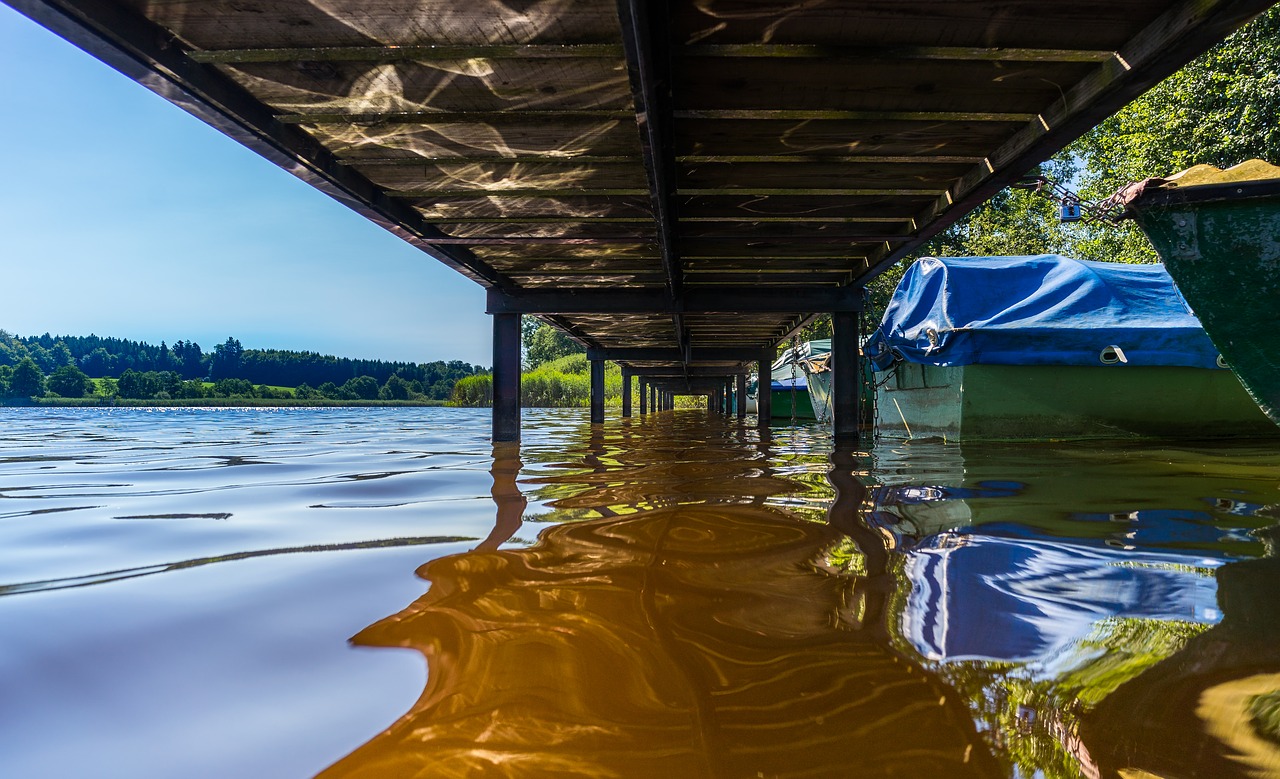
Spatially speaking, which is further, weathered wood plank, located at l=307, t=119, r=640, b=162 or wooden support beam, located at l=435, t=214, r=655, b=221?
wooden support beam, located at l=435, t=214, r=655, b=221

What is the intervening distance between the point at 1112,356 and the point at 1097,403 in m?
0.54

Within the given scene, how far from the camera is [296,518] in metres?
2.57

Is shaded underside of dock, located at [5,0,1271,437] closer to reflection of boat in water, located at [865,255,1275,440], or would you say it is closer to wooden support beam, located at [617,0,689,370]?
wooden support beam, located at [617,0,689,370]

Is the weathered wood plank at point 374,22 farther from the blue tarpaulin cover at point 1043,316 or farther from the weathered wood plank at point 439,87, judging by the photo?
the blue tarpaulin cover at point 1043,316

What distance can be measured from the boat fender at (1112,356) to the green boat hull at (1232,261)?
8.02 ft

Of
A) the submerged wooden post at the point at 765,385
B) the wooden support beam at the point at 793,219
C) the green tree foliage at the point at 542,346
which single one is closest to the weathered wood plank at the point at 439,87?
the wooden support beam at the point at 793,219

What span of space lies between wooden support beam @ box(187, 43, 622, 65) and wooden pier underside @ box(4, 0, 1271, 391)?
0.01 m

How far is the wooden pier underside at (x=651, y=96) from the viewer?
9.21 feet

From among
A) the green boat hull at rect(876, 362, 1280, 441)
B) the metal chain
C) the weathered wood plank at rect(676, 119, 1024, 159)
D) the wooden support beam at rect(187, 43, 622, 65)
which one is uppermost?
the wooden support beam at rect(187, 43, 622, 65)

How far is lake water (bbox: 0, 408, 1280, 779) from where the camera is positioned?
87 centimetres

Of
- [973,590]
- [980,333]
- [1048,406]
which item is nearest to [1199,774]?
[973,590]

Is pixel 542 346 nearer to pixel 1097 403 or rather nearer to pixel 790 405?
pixel 790 405

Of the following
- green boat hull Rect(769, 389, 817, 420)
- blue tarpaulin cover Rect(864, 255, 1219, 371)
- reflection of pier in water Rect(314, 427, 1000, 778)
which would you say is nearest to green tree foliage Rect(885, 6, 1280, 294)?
blue tarpaulin cover Rect(864, 255, 1219, 371)

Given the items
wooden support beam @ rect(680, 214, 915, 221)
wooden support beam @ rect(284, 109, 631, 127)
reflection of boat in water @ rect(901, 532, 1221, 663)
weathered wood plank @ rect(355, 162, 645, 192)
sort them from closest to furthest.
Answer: reflection of boat in water @ rect(901, 532, 1221, 663) < wooden support beam @ rect(284, 109, 631, 127) < weathered wood plank @ rect(355, 162, 645, 192) < wooden support beam @ rect(680, 214, 915, 221)
